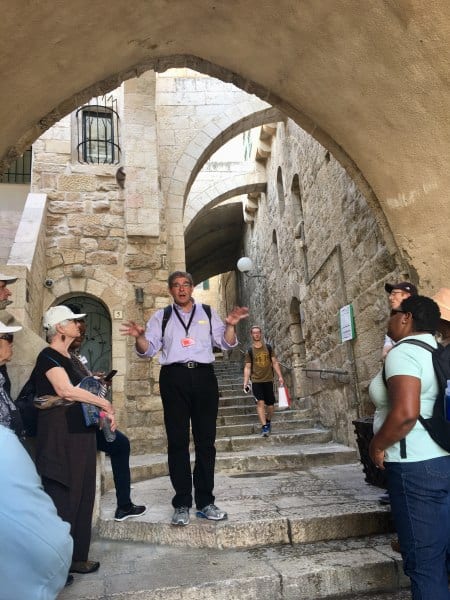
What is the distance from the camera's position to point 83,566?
2531mm

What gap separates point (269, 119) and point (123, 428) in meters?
6.52

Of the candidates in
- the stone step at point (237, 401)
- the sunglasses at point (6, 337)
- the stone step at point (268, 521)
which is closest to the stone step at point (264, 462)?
the stone step at point (268, 521)

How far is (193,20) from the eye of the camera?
338 centimetres

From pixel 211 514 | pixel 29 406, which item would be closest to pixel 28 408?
pixel 29 406

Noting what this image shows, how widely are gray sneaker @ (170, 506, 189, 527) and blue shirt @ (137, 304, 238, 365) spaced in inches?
36.1

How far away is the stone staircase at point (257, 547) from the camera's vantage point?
2348mm

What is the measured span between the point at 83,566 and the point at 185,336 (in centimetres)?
142

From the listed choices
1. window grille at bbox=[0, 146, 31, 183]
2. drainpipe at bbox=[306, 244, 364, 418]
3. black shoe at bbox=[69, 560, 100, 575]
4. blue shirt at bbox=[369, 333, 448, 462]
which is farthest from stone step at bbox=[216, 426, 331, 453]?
window grille at bbox=[0, 146, 31, 183]

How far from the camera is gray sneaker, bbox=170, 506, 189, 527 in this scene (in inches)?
114

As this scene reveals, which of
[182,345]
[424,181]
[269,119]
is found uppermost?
[269,119]

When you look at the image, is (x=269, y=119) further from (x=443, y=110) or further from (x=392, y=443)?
(x=392, y=443)

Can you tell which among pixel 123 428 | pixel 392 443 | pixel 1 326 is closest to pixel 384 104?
pixel 392 443

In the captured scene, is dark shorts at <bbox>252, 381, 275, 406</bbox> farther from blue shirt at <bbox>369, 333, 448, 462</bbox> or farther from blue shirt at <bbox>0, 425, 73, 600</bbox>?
blue shirt at <bbox>0, 425, 73, 600</bbox>

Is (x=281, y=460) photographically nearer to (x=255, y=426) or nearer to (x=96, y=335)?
(x=255, y=426)
